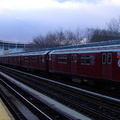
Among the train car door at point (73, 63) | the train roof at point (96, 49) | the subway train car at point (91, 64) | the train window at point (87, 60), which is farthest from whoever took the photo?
the train car door at point (73, 63)

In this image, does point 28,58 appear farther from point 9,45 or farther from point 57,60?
point 9,45

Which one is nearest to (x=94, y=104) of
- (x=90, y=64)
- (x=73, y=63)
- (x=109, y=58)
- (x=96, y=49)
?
(x=109, y=58)

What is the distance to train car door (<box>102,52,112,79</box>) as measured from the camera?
578 inches

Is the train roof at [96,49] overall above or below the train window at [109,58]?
above

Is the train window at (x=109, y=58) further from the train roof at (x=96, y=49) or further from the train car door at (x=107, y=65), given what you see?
the train roof at (x=96, y=49)

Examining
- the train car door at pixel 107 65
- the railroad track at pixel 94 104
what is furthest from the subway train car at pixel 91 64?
the railroad track at pixel 94 104

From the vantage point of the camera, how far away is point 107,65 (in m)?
14.9

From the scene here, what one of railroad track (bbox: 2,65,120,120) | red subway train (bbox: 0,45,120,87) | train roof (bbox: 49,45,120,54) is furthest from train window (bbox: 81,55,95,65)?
railroad track (bbox: 2,65,120,120)

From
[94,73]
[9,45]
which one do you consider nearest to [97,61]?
[94,73]

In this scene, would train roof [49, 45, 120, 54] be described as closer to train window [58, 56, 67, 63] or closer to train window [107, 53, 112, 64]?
train window [107, 53, 112, 64]

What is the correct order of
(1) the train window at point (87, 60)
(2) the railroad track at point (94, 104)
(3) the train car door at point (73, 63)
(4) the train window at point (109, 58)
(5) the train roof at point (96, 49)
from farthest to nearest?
1. (3) the train car door at point (73, 63)
2. (1) the train window at point (87, 60)
3. (4) the train window at point (109, 58)
4. (5) the train roof at point (96, 49)
5. (2) the railroad track at point (94, 104)

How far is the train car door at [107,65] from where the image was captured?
1469cm

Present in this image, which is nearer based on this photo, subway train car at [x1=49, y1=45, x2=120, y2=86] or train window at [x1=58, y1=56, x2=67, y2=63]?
subway train car at [x1=49, y1=45, x2=120, y2=86]

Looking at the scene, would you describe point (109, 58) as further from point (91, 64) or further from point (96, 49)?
point (91, 64)
